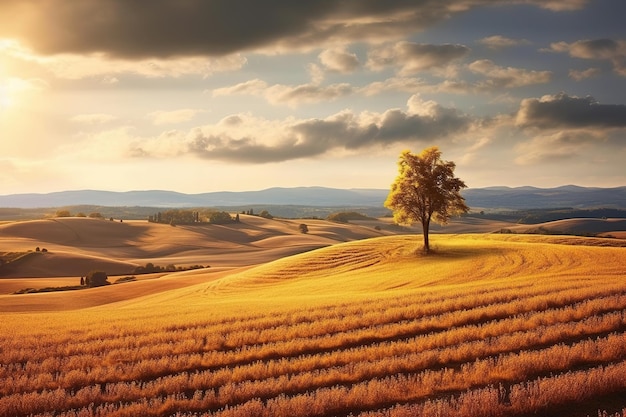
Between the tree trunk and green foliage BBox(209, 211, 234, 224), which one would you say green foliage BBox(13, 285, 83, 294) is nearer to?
the tree trunk

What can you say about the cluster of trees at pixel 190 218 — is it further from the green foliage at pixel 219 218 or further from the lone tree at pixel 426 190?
the lone tree at pixel 426 190

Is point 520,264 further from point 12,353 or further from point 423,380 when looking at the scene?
point 12,353

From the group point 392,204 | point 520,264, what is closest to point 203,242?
point 392,204

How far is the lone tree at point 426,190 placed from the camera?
4375 cm

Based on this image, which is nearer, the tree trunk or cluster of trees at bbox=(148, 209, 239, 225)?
the tree trunk

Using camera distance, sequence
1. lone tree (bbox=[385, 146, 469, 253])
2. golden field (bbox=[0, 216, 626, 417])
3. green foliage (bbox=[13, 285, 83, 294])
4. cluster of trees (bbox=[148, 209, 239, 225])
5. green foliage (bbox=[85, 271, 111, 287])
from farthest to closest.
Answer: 1. cluster of trees (bbox=[148, 209, 239, 225])
2. green foliage (bbox=[85, 271, 111, 287])
3. green foliage (bbox=[13, 285, 83, 294])
4. lone tree (bbox=[385, 146, 469, 253])
5. golden field (bbox=[0, 216, 626, 417])

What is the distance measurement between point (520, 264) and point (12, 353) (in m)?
32.6

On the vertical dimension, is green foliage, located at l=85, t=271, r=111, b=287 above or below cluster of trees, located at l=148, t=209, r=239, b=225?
below

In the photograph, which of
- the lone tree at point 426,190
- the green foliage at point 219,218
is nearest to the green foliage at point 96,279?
the lone tree at point 426,190

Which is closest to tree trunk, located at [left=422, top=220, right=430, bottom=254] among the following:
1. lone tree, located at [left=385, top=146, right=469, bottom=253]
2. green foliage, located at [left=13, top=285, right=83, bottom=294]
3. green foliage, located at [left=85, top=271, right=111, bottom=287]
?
lone tree, located at [left=385, top=146, right=469, bottom=253]

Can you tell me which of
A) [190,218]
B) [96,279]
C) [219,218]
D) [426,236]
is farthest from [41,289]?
[219,218]

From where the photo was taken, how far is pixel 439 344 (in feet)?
41.0

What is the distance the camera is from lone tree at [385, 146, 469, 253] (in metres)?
43.8

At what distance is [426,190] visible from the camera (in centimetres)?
4347
